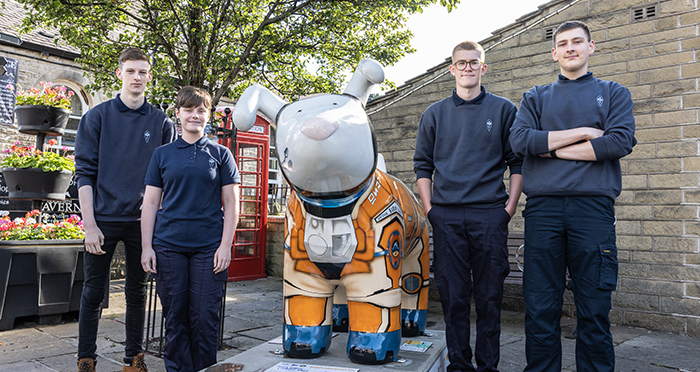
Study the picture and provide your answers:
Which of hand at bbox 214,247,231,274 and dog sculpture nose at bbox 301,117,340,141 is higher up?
dog sculpture nose at bbox 301,117,340,141

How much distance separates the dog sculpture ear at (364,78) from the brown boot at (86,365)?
Answer: 202 cm

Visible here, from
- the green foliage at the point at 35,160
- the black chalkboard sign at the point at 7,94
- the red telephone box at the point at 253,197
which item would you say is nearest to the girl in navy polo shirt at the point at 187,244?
the green foliage at the point at 35,160

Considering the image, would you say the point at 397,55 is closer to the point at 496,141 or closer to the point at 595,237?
the point at 496,141

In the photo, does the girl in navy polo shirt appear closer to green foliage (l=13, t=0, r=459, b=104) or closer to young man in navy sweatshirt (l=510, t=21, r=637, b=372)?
young man in navy sweatshirt (l=510, t=21, r=637, b=372)

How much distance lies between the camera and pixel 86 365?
257 centimetres

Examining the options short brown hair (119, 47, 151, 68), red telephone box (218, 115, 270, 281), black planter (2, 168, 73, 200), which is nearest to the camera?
short brown hair (119, 47, 151, 68)

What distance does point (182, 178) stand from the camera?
2.35m

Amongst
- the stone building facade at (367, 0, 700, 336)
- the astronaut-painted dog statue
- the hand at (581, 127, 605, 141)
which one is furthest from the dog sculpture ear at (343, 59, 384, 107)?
the stone building facade at (367, 0, 700, 336)

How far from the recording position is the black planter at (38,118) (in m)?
4.38

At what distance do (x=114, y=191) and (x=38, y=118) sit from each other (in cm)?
253

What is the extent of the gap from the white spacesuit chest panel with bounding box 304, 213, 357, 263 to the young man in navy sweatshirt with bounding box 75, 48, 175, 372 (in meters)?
1.14

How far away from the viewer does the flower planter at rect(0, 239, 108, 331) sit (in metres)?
3.79

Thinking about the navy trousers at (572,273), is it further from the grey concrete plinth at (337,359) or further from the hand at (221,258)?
the hand at (221,258)

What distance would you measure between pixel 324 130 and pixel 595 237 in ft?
4.16
